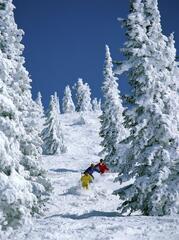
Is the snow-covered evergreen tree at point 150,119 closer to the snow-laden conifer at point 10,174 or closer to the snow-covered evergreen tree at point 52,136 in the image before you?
the snow-laden conifer at point 10,174

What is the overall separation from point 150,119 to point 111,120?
110 feet

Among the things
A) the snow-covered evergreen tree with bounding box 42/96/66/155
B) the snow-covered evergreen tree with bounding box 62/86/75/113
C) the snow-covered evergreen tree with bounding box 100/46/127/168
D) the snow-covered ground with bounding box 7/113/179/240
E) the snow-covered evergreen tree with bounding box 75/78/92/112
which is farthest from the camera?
the snow-covered evergreen tree with bounding box 62/86/75/113

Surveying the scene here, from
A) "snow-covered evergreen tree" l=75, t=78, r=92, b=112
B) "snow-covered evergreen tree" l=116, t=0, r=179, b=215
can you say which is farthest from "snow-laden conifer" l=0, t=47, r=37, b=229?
"snow-covered evergreen tree" l=75, t=78, r=92, b=112

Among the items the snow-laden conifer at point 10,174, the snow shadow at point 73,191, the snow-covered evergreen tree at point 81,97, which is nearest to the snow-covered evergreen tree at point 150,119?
the snow-laden conifer at point 10,174

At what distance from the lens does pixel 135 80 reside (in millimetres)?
24375

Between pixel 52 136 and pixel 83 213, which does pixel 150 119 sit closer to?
pixel 83 213

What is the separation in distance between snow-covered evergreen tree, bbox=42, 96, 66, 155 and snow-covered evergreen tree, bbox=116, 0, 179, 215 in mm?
47399

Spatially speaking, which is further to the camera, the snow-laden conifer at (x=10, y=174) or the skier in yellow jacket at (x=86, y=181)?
the skier in yellow jacket at (x=86, y=181)

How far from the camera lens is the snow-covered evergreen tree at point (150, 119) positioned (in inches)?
870

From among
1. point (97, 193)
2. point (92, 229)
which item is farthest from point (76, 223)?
point (97, 193)

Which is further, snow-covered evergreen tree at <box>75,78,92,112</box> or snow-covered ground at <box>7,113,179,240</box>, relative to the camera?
snow-covered evergreen tree at <box>75,78,92,112</box>

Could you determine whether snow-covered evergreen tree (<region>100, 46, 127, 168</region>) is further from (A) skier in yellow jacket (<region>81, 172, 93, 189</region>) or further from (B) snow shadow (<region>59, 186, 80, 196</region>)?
(B) snow shadow (<region>59, 186, 80, 196</region>)

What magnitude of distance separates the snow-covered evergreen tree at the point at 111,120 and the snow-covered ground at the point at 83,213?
15.0 feet

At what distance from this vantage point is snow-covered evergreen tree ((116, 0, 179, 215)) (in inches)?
870
